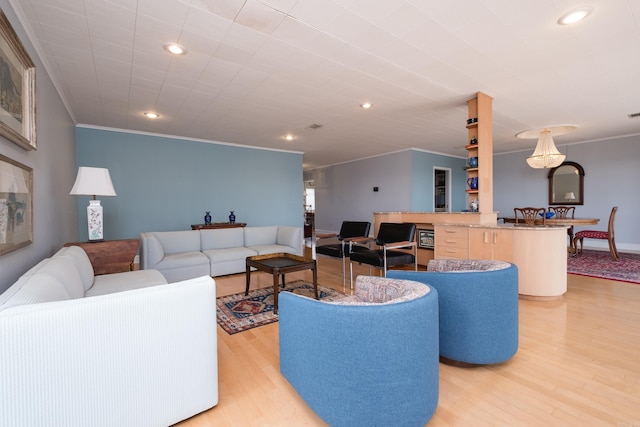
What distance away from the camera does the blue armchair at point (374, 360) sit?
125 centimetres

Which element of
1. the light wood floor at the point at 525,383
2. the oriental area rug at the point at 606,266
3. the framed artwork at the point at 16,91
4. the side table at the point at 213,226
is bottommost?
the light wood floor at the point at 525,383

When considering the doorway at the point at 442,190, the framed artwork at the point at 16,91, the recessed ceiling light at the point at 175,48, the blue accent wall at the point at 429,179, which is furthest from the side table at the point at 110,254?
the doorway at the point at 442,190

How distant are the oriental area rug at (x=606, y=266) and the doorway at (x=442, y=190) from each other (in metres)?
3.40

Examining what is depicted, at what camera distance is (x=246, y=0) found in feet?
6.88

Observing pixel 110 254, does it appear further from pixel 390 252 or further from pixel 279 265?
pixel 390 252

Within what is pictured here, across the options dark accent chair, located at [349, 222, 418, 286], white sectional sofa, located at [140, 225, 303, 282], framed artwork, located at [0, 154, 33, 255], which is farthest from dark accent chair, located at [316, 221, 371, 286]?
framed artwork, located at [0, 154, 33, 255]

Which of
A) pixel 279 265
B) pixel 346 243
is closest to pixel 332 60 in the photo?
pixel 279 265

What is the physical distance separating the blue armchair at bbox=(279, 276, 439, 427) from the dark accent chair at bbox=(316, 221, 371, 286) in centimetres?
254

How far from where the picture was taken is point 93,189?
313 cm

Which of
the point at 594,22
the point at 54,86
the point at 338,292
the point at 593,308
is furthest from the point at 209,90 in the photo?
the point at 593,308

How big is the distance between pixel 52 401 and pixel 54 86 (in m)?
3.67

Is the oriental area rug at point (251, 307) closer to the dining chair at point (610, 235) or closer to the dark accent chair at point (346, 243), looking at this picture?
the dark accent chair at point (346, 243)

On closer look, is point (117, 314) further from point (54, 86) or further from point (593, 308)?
point (593, 308)

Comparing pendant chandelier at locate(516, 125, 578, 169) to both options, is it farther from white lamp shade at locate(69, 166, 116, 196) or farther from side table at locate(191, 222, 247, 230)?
white lamp shade at locate(69, 166, 116, 196)
